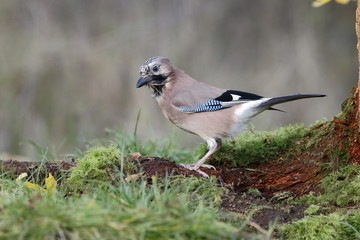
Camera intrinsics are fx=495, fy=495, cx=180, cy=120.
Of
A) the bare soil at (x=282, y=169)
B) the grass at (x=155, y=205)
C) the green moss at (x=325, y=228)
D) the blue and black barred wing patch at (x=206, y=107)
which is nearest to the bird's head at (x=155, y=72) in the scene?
the blue and black barred wing patch at (x=206, y=107)

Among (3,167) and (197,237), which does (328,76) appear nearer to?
(3,167)

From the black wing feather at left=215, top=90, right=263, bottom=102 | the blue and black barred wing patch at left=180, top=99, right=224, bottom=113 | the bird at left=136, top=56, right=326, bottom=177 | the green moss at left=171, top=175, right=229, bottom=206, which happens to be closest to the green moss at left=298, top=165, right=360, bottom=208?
the green moss at left=171, top=175, right=229, bottom=206

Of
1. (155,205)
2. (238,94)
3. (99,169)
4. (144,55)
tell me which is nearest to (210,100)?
(238,94)

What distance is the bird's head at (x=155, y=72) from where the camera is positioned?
17.1ft

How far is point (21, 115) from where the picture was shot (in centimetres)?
944

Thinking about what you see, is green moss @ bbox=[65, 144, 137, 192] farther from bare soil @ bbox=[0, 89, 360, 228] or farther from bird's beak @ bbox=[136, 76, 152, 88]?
bird's beak @ bbox=[136, 76, 152, 88]

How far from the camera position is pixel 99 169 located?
413 cm

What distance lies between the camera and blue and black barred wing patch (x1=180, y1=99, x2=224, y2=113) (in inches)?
198

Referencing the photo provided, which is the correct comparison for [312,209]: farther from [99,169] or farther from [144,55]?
[144,55]

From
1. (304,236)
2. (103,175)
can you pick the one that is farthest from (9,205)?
(304,236)

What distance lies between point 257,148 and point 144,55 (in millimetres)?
5044

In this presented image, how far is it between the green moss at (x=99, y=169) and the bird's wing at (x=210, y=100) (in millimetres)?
1035

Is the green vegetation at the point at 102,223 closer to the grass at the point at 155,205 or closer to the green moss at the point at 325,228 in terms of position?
the grass at the point at 155,205

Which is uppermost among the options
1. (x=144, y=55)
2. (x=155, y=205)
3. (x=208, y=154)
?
(x=144, y=55)
